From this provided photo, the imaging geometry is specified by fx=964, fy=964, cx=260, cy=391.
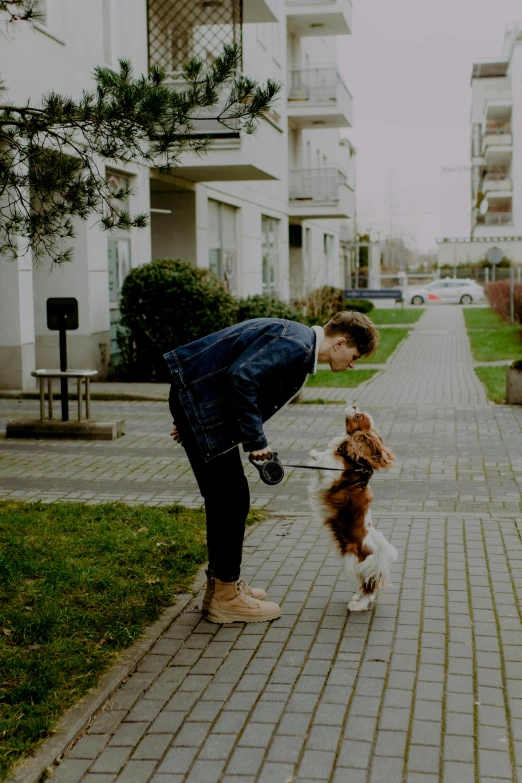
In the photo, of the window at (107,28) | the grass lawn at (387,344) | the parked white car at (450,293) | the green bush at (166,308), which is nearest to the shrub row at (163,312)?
the green bush at (166,308)

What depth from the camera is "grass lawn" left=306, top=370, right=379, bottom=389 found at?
54.4 feet

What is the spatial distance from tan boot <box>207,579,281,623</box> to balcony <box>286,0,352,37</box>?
30038mm

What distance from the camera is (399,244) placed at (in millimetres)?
106312

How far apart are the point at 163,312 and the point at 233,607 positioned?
→ 11.1 meters

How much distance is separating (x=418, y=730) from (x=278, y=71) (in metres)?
28.8

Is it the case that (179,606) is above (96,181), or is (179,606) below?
below

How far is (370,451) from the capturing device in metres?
4.86

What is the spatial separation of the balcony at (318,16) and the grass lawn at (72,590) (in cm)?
2809

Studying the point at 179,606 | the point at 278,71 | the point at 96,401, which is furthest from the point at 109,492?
the point at 278,71

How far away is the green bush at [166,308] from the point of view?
51.1 ft

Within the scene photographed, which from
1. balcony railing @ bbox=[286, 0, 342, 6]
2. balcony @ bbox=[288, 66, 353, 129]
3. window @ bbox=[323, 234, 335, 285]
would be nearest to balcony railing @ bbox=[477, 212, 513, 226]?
window @ bbox=[323, 234, 335, 285]

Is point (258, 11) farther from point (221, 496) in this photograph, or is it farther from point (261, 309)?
point (221, 496)

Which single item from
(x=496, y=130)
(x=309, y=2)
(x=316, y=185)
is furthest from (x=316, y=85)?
(x=496, y=130)

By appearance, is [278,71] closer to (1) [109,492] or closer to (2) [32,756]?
(1) [109,492]
